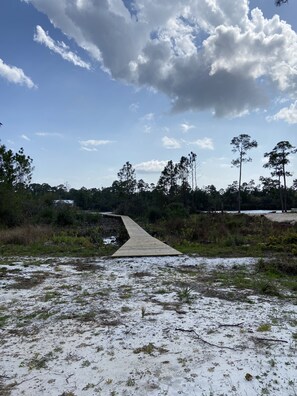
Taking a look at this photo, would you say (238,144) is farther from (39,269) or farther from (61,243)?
(39,269)

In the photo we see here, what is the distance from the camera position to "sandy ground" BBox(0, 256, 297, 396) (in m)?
2.07

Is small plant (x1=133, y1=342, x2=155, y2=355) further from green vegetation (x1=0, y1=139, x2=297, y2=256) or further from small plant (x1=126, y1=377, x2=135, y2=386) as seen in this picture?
green vegetation (x1=0, y1=139, x2=297, y2=256)

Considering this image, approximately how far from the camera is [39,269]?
19.1 ft

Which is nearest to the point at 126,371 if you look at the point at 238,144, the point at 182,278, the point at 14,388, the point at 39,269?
A: the point at 14,388

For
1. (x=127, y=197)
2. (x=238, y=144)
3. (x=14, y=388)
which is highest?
(x=238, y=144)

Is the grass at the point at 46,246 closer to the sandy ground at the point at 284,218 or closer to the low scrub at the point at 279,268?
the low scrub at the point at 279,268

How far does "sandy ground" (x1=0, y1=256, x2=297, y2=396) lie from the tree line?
46.5ft

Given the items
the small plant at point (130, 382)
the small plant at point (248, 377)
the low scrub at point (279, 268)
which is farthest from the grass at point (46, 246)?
the small plant at point (248, 377)

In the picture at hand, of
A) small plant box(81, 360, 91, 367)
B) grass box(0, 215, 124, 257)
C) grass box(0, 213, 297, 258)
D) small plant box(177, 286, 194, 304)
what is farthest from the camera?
grass box(0, 215, 124, 257)

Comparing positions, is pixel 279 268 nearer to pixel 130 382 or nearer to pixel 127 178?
pixel 130 382

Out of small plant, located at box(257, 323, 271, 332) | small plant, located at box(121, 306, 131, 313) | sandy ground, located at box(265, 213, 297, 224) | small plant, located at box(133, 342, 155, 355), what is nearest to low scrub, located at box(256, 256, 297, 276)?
small plant, located at box(257, 323, 271, 332)

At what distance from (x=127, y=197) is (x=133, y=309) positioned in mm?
35064

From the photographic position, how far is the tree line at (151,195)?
686 inches

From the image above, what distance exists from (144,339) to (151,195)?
3849 centimetres
